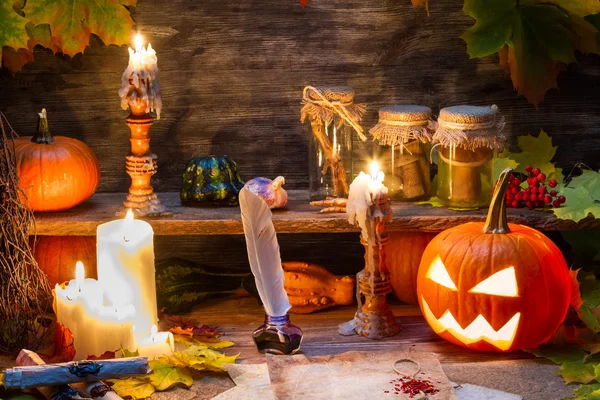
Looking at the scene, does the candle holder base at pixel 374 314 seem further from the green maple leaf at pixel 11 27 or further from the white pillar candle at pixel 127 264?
the green maple leaf at pixel 11 27

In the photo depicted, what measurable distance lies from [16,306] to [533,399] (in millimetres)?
1223

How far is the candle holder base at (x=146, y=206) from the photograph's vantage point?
2443 mm

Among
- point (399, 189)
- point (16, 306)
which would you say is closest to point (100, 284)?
point (16, 306)

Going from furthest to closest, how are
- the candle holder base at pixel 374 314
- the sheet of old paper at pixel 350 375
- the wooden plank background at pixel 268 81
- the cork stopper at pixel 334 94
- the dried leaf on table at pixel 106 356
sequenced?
the wooden plank background at pixel 268 81
the cork stopper at pixel 334 94
the candle holder base at pixel 374 314
the dried leaf on table at pixel 106 356
the sheet of old paper at pixel 350 375

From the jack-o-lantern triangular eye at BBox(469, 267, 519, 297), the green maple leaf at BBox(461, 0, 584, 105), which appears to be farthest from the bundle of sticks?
the green maple leaf at BBox(461, 0, 584, 105)

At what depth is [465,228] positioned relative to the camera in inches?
90.4

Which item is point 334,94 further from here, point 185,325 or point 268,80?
point 185,325

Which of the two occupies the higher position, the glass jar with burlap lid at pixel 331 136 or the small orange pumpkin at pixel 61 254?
the glass jar with burlap lid at pixel 331 136

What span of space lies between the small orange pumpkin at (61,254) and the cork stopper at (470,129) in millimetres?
1011

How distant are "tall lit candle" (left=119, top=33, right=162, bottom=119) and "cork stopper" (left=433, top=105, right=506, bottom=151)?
0.75 metres

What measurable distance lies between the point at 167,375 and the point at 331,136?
814 mm

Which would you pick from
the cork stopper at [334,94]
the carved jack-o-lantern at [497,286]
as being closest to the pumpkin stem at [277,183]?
the cork stopper at [334,94]

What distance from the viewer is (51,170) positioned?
240 centimetres

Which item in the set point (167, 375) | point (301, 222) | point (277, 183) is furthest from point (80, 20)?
point (167, 375)
